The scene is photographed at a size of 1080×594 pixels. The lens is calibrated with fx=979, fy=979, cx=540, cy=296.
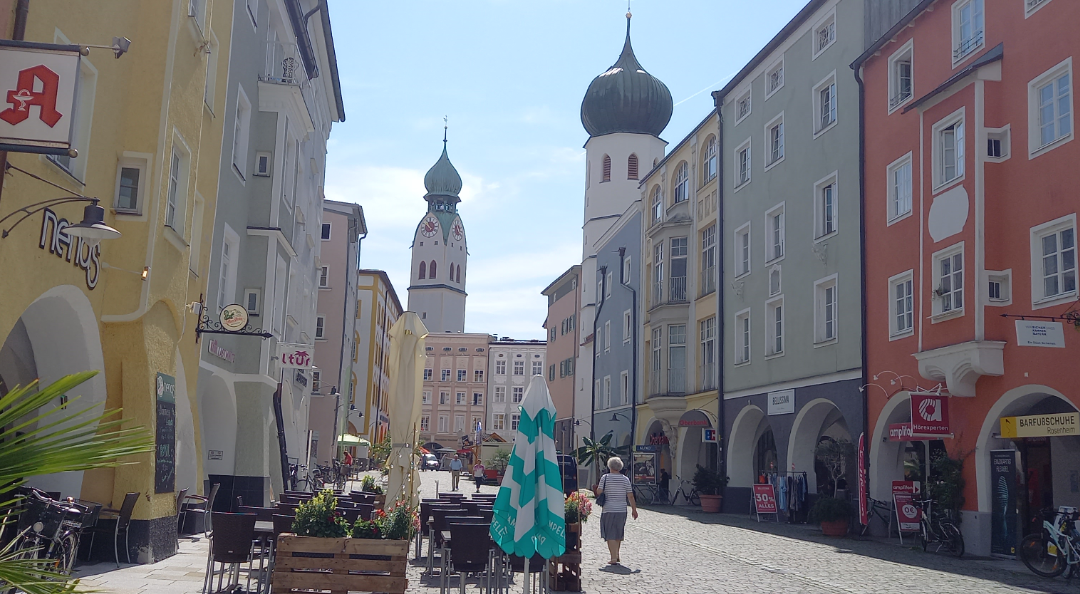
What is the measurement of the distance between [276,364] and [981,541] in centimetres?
1536

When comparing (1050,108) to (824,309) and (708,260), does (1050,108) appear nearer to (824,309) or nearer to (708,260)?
(824,309)

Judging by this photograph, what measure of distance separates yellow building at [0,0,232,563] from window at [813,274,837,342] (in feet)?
55.7

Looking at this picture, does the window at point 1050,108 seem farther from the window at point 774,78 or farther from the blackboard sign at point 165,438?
the blackboard sign at point 165,438

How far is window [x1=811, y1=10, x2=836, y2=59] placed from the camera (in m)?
26.9

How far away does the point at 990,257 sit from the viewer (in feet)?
60.3

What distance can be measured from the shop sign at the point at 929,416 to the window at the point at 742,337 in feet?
37.1

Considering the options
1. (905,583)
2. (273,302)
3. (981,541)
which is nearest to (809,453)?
(981,541)

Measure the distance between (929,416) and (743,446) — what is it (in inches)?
490

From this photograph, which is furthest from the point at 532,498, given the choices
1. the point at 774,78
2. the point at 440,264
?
the point at 440,264

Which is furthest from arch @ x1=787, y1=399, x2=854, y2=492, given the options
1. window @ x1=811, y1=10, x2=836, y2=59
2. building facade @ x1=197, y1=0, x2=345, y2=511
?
building facade @ x1=197, y1=0, x2=345, y2=511

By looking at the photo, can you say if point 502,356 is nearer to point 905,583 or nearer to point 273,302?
point 273,302

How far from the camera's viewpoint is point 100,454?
114 inches

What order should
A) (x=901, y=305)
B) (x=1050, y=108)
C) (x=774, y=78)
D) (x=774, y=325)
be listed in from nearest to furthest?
(x=1050, y=108) < (x=901, y=305) < (x=774, y=325) < (x=774, y=78)

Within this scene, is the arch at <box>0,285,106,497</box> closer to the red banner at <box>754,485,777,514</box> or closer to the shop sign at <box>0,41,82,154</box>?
the shop sign at <box>0,41,82,154</box>
